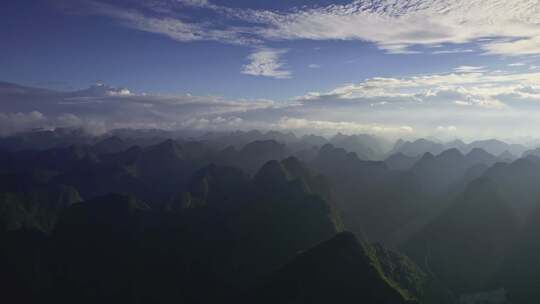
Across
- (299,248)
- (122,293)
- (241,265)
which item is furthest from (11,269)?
(299,248)

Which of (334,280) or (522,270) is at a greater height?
(334,280)

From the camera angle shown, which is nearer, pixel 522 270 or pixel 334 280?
pixel 334 280

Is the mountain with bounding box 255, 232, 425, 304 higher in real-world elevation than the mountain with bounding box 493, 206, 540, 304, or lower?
higher

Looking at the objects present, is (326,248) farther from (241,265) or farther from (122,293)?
(122,293)

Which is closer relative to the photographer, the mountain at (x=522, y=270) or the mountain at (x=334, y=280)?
the mountain at (x=334, y=280)

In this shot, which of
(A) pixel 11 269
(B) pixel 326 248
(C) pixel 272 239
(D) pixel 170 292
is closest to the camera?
(B) pixel 326 248

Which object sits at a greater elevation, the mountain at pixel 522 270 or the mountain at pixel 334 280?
the mountain at pixel 334 280

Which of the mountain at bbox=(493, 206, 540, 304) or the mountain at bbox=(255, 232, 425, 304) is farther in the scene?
Result: the mountain at bbox=(493, 206, 540, 304)

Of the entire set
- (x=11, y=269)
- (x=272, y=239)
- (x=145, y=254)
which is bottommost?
(x=11, y=269)
